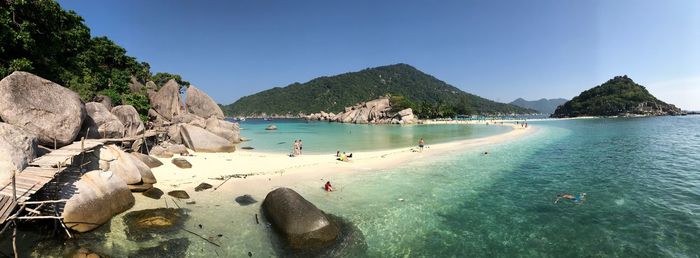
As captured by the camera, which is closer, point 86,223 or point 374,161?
point 86,223

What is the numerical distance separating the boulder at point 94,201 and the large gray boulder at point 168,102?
117 feet

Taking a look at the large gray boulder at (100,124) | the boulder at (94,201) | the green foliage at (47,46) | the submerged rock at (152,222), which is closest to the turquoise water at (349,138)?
the large gray boulder at (100,124)

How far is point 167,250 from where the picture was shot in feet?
33.8

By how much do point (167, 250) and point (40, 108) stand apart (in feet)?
36.4

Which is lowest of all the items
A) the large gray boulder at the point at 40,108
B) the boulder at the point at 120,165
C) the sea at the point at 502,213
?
the sea at the point at 502,213

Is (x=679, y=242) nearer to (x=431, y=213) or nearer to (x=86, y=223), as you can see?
(x=431, y=213)

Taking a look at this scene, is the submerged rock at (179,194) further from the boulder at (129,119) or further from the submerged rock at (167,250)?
the boulder at (129,119)

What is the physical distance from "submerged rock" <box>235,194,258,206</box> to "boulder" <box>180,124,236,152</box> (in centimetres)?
1803

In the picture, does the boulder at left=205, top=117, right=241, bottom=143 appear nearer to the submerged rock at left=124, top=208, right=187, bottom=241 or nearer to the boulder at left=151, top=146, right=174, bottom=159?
the boulder at left=151, top=146, right=174, bottom=159

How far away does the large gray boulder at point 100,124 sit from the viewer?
1922cm

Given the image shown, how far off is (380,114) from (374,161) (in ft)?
332

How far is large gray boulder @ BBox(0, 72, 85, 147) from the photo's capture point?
45.8ft

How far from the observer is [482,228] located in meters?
12.8

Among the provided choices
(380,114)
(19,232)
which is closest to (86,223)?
(19,232)
